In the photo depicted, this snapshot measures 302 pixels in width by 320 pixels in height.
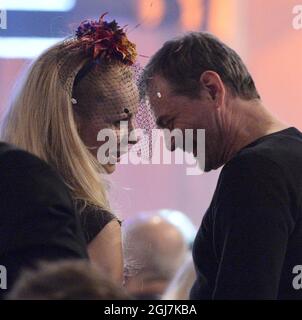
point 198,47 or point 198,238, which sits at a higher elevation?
point 198,47

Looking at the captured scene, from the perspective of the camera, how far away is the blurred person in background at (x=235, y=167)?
55.5 inches

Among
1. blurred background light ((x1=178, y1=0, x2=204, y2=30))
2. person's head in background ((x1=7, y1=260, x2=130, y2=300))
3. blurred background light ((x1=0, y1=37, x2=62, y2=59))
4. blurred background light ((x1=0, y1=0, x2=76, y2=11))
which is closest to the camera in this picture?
person's head in background ((x1=7, y1=260, x2=130, y2=300))

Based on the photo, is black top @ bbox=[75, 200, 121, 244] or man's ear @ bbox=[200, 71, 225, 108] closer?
black top @ bbox=[75, 200, 121, 244]

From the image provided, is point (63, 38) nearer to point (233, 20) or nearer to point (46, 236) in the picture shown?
point (46, 236)

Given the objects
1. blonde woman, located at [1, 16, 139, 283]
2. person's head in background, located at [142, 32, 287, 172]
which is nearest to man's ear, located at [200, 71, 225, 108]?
person's head in background, located at [142, 32, 287, 172]

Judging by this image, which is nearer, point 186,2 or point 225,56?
point 225,56

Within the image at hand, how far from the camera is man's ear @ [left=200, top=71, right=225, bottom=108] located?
163 centimetres

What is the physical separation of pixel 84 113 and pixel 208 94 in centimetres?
24

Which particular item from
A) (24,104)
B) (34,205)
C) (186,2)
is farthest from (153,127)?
(186,2)

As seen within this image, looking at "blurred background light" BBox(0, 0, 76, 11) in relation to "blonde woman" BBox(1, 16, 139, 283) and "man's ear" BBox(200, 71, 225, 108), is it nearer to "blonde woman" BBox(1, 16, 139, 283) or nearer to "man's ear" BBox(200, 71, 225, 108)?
"blonde woman" BBox(1, 16, 139, 283)

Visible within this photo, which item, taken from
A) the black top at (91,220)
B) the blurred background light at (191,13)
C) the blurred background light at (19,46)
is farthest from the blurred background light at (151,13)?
the black top at (91,220)

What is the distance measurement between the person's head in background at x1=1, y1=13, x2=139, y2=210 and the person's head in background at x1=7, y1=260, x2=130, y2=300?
67 centimetres

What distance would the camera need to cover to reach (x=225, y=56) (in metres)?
1.67
